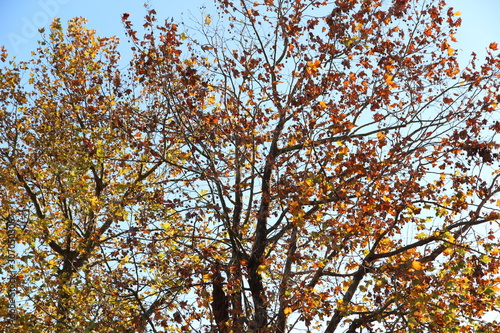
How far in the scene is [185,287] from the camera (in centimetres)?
1037

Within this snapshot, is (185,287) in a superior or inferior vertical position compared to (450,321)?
superior

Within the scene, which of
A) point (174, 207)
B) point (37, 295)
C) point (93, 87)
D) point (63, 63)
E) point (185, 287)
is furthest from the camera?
point (63, 63)

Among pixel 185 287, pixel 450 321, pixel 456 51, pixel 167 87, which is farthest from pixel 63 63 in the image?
pixel 450 321

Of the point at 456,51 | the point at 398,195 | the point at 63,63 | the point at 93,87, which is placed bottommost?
the point at 398,195

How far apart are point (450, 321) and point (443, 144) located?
370 centimetres

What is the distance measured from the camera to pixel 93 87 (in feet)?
51.8

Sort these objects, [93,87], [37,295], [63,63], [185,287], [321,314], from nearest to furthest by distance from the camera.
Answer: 1. [321,314]
2. [185,287]
3. [37,295]
4. [93,87]
5. [63,63]

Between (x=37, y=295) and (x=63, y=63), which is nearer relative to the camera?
(x=37, y=295)

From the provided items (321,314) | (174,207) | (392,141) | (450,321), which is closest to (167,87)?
(174,207)

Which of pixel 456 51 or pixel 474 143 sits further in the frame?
pixel 456 51

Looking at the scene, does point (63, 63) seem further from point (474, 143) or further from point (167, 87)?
Result: point (474, 143)

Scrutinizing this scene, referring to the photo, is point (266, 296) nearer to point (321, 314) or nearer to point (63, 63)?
point (321, 314)

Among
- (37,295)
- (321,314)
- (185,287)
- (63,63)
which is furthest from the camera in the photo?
(63,63)

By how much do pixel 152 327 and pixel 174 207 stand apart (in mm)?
2567
